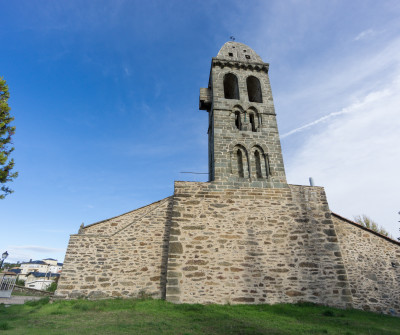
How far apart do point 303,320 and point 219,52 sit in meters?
15.6

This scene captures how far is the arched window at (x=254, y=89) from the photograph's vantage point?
15.0 metres

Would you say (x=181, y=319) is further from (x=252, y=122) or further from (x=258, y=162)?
(x=252, y=122)

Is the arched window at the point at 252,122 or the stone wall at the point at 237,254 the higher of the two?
the arched window at the point at 252,122

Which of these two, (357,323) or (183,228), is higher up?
(183,228)

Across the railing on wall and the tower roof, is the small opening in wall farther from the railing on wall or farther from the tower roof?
the railing on wall

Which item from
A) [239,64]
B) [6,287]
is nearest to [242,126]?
[239,64]

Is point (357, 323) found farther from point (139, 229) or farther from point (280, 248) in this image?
point (139, 229)

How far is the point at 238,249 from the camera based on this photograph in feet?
31.9

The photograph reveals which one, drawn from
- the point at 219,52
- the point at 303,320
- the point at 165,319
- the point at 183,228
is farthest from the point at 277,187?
the point at 219,52

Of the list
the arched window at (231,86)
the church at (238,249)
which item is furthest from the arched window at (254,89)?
the church at (238,249)

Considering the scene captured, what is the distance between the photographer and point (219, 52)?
16.1m

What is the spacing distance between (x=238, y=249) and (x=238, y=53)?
13318 millimetres

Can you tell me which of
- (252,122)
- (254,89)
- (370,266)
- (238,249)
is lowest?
(370,266)

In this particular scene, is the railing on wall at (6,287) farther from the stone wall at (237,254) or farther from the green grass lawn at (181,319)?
the stone wall at (237,254)
